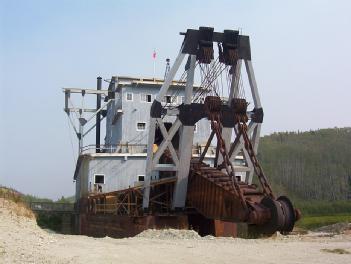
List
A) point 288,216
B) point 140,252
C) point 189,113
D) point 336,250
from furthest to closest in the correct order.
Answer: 1. point 189,113
2. point 288,216
3. point 336,250
4. point 140,252

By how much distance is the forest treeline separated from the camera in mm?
92062

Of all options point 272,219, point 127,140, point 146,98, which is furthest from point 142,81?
point 272,219

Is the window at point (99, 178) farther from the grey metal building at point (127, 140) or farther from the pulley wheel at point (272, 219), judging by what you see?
the pulley wheel at point (272, 219)

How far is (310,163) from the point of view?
107 m

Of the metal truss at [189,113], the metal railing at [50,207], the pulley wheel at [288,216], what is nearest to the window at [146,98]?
the metal truss at [189,113]

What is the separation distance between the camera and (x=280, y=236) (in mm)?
24234

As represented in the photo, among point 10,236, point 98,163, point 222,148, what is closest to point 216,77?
point 222,148

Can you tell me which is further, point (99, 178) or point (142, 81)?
point (142, 81)

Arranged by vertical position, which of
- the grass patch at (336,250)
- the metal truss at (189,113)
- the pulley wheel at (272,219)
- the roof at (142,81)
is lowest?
the grass patch at (336,250)

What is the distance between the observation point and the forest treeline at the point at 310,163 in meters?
92.1

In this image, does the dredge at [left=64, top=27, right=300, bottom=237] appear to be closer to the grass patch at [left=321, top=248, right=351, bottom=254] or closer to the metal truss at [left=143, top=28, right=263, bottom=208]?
the metal truss at [left=143, top=28, right=263, bottom=208]

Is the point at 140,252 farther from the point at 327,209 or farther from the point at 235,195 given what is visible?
the point at 327,209

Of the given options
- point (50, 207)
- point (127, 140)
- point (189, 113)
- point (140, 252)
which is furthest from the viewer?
point (50, 207)

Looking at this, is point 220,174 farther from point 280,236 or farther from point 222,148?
point 280,236
